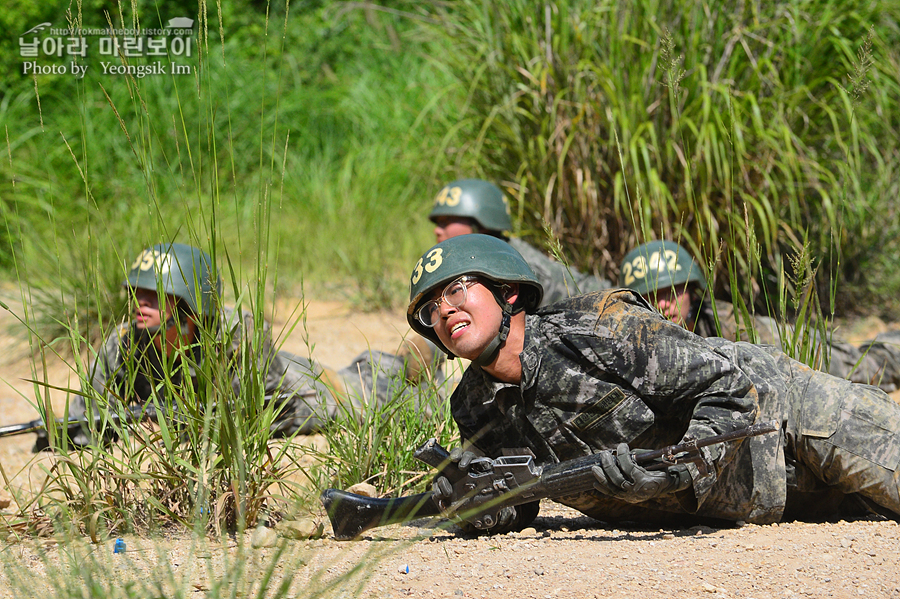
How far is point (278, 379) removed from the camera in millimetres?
Answer: 4023

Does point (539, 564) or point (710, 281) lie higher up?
point (710, 281)

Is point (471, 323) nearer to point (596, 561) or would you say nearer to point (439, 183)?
point (596, 561)

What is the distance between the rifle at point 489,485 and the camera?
2.25 meters

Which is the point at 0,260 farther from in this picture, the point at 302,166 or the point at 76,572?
the point at 76,572

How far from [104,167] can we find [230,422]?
21.5ft

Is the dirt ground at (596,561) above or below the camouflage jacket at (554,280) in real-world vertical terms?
below

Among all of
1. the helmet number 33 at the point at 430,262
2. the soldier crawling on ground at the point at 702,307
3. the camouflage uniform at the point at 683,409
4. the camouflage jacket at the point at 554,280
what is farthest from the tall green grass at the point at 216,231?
the soldier crawling on ground at the point at 702,307

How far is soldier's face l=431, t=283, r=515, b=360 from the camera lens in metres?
2.45

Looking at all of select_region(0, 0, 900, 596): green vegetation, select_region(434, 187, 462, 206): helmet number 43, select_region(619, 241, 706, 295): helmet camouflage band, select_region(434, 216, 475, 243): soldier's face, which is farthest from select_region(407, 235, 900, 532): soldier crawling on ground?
select_region(434, 187, 462, 206): helmet number 43

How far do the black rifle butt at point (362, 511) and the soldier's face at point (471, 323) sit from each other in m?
0.43

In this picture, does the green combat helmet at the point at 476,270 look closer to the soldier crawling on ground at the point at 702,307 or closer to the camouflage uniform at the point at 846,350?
the soldier crawling on ground at the point at 702,307

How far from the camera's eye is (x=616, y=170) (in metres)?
5.46

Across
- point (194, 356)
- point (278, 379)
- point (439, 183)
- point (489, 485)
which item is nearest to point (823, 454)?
point (489, 485)

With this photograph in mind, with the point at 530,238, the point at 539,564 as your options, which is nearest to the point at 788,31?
the point at 530,238
